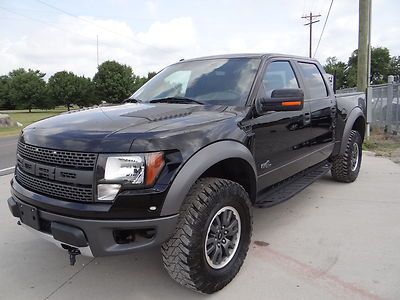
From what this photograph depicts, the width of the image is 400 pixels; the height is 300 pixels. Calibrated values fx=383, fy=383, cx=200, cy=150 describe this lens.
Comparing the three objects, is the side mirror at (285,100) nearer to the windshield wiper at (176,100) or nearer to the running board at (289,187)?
the windshield wiper at (176,100)

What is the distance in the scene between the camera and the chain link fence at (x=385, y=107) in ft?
35.6

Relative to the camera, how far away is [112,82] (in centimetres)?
5084

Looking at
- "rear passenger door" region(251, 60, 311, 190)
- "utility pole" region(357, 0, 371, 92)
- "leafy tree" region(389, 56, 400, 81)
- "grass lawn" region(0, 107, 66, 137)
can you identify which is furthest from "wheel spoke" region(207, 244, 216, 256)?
"leafy tree" region(389, 56, 400, 81)

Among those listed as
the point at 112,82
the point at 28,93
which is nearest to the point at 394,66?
the point at 112,82

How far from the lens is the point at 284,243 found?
3727mm

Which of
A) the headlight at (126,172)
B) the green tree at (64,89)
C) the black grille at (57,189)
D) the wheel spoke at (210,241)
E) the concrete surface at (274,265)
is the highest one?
the green tree at (64,89)

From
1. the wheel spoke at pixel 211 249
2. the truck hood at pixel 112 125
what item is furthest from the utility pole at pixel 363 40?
the wheel spoke at pixel 211 249

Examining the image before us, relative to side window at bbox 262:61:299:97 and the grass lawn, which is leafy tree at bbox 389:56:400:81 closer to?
the grass lawn

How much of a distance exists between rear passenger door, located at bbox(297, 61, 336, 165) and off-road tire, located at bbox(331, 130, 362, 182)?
0.55m

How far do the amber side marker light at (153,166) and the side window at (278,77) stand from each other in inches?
62.9

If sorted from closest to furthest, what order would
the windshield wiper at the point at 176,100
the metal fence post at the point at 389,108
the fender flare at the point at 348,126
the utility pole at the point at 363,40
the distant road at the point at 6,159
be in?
the windshield wiper at the point at 176,100, the fender flare at the point at 348,126, the distant road at the point at 6,159, the utility pole at the point at 363,40, the metal fence post at the point at 389,108

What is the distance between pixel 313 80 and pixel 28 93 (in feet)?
181

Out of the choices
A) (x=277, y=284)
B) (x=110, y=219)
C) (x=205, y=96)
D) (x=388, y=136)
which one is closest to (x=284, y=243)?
(x=277, y=284)

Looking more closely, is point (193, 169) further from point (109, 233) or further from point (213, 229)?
point (109, 233)
